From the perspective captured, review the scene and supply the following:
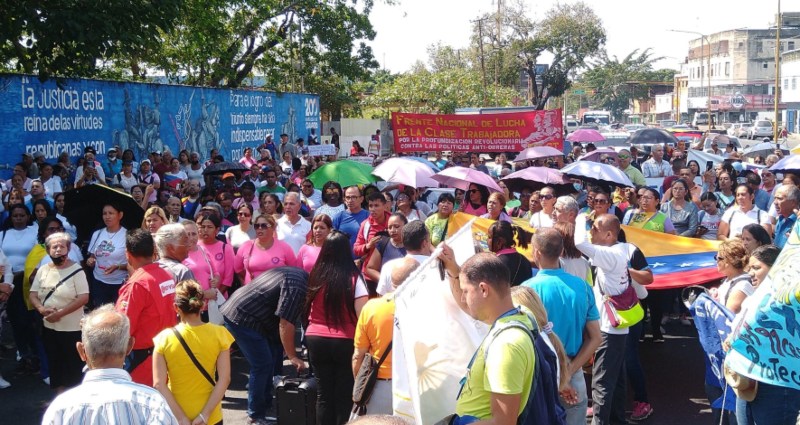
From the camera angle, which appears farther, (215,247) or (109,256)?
(215,247)

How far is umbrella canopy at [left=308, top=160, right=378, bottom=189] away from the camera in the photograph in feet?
37.6

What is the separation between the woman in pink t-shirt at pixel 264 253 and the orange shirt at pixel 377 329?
7.52ft

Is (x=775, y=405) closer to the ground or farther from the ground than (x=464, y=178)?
closer to the ground

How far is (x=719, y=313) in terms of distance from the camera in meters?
4.96

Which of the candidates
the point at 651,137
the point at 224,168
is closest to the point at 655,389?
the point at 224,168

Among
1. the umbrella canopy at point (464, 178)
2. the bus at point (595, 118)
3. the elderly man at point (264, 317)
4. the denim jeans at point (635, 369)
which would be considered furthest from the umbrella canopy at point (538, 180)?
the bus at point (595, 118)

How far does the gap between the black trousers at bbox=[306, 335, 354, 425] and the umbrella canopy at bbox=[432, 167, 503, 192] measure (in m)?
4.83

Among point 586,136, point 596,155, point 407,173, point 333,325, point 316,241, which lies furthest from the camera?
point 586,136

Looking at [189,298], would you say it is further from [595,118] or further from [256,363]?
[595,118]

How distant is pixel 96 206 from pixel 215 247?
127cm

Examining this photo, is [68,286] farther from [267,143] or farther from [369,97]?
[369,97]

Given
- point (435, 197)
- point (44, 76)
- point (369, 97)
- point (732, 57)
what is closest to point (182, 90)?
point (44, 76)

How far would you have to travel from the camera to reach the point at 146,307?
543cm

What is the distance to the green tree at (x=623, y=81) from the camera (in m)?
93.0
